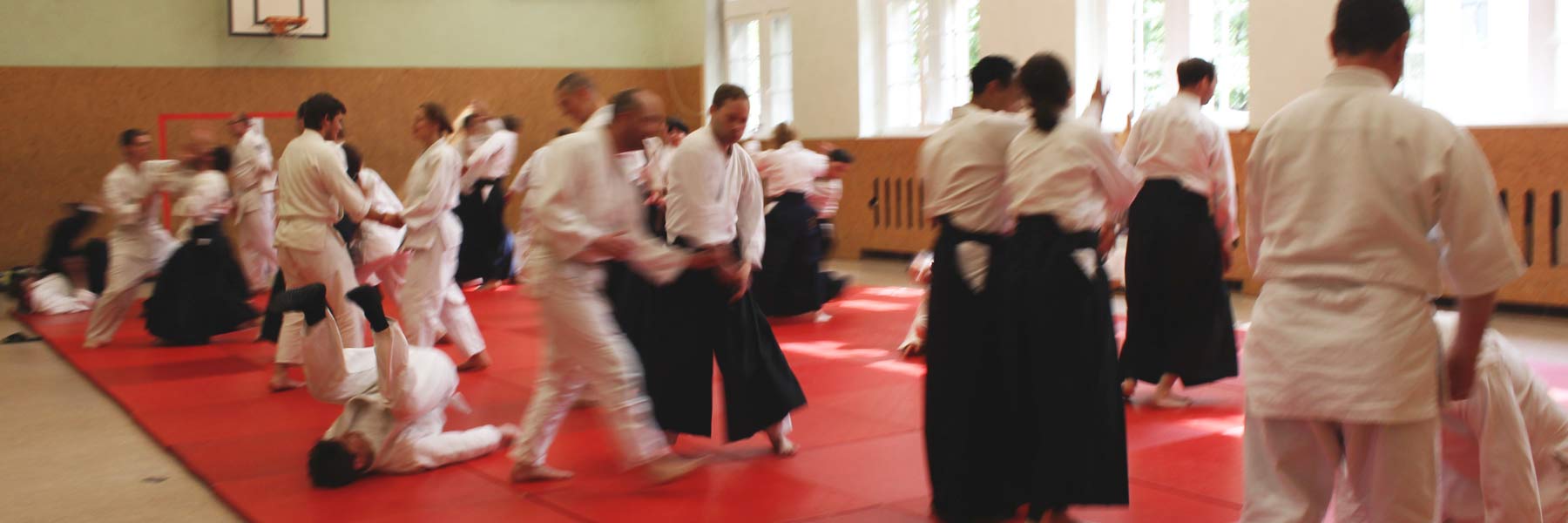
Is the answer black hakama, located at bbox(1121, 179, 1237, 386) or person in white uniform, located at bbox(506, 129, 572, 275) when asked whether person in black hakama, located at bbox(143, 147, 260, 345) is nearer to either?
person in white uniform, located at bbox(506, 129, 572, 275)

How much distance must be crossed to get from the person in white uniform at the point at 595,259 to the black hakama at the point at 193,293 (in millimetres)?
4897

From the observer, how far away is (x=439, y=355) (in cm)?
502

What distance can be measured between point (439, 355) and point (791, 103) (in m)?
10.2

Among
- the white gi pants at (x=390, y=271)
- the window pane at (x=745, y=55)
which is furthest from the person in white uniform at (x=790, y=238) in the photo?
the window pane at (x=745, y=55)

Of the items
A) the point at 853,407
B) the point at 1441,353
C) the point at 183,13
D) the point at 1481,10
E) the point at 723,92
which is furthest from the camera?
the point at 183,13

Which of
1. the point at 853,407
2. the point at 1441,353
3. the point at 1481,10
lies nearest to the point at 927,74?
the point at 1481,10

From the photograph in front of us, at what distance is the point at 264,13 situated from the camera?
13906 mm

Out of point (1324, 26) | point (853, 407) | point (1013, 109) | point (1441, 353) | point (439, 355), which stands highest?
point (1324, 26)

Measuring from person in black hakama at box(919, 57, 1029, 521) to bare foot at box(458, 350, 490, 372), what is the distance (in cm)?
393

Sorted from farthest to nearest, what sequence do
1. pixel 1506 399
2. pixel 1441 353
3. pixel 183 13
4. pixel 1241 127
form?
pixel 183 13 < pixel 1241 127 < pixel 1506 399 < pixel 1441 353

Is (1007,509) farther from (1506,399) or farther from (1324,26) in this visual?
(1324,26)

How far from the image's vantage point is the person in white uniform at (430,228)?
6.55m

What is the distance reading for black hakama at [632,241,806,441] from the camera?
4793 mm

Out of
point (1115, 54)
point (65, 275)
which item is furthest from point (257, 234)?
point (1115, 54)
